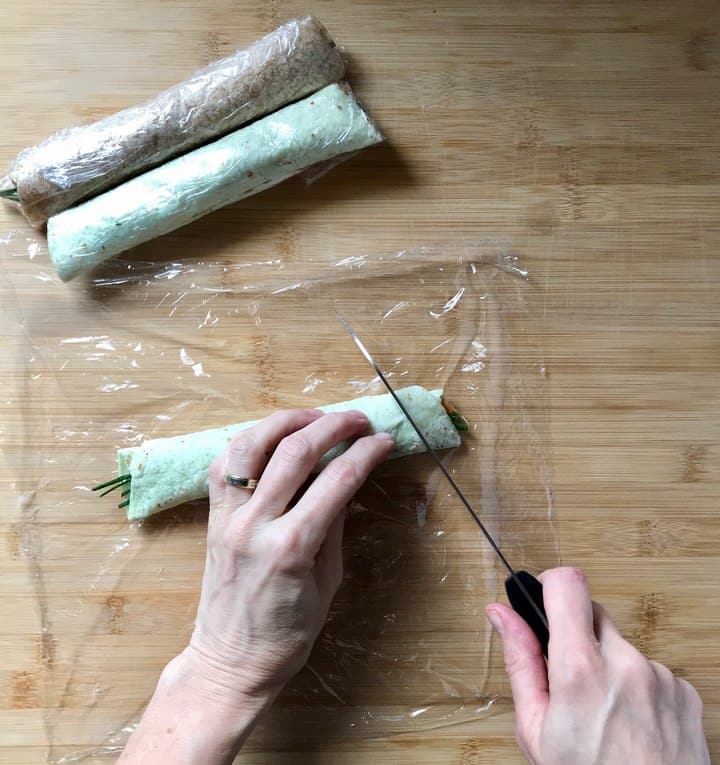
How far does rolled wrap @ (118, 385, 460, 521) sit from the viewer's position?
987 mm

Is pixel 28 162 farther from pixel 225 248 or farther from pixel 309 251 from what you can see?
pixel 309 251

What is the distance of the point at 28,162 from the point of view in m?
1.00

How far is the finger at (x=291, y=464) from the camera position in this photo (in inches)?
35.2

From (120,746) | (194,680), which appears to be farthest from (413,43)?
(120,746)

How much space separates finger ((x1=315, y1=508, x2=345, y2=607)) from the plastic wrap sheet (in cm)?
7

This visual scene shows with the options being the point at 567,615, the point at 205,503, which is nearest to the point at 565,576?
the point at 567,615

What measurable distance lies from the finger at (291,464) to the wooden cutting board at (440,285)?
0.49 ft

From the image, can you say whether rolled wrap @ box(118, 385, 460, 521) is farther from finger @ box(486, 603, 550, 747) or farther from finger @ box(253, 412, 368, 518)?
finger @ box(486, 603, 550, 747)

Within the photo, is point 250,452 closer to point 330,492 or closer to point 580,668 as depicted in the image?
point 330,492

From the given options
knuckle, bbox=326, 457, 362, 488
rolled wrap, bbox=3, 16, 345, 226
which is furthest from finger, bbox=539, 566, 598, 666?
rolled wrap, bbox=3, 16, 345, 226

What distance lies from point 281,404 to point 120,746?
0.56 m

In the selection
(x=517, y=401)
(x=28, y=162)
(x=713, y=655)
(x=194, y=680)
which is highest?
(x=28, y=162)

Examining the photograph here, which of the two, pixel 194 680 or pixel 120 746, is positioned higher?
pixel 194 680

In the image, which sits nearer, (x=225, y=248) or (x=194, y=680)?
(x=194, y=680)
